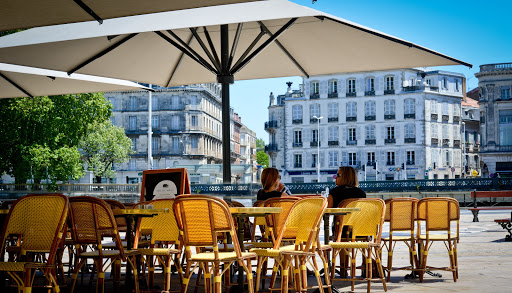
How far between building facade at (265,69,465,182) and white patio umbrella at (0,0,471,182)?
66789mm

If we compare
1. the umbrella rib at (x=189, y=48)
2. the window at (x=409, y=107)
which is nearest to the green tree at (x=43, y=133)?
the umbrella rib at (x=189, y=48)

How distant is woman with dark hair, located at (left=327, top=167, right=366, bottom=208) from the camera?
7.98 m

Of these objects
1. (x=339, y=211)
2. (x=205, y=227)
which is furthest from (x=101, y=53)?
(x=205, y=227)

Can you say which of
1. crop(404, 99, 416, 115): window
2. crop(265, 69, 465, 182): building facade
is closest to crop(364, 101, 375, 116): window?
crop(265, 69, 465, 182): building facade

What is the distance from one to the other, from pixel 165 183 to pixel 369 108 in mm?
72352

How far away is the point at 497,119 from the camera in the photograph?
77.6 m

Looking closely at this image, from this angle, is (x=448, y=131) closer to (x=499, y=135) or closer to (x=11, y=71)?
(x=499, y=135)

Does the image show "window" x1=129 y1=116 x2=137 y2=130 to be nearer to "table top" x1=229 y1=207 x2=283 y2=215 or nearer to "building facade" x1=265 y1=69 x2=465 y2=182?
"building facade" x1=265 y1=69 x2=465 y2=182

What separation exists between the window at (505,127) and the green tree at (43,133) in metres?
51.2

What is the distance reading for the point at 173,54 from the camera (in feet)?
34.8

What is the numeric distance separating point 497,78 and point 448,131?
752 cm

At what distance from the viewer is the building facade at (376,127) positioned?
7706cm

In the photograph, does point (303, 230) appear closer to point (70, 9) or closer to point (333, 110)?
point (70, 9)

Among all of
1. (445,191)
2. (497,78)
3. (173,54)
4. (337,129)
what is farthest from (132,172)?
(173,54)
